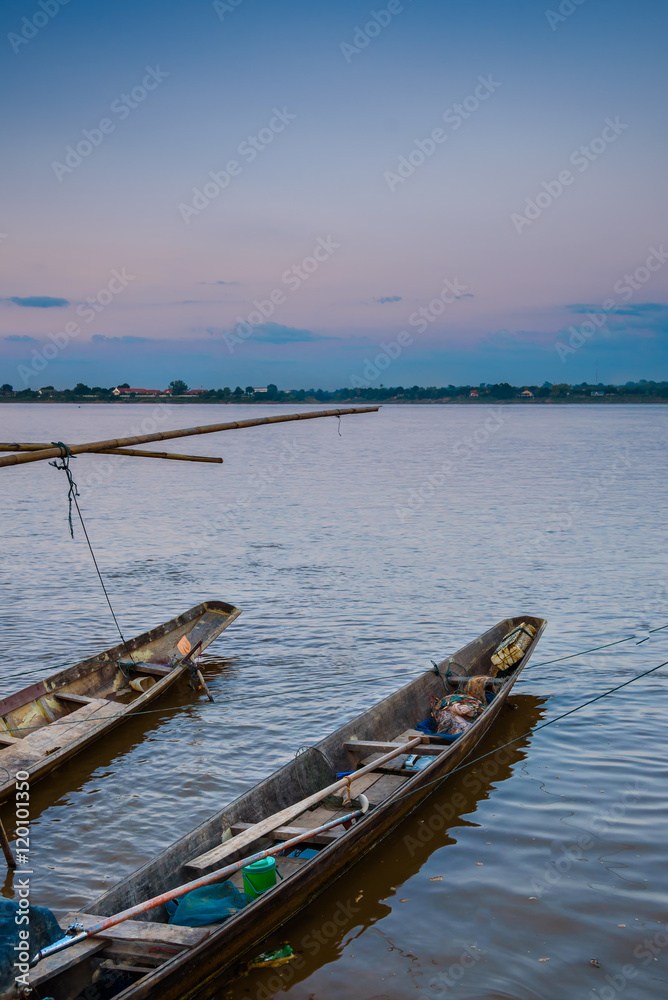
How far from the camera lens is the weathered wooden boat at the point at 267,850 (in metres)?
5.20

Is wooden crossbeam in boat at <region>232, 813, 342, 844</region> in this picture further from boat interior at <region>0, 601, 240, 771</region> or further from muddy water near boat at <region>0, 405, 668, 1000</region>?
boat interior at <region>0, 601, 240, 771</region>

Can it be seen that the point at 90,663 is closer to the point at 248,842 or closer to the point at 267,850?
the point at 248,842

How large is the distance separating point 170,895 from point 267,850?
3.15 ft

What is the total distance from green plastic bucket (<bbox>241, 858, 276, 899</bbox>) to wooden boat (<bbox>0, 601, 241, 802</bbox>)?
3326 millimetres


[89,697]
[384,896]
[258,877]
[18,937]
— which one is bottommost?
[384,896]

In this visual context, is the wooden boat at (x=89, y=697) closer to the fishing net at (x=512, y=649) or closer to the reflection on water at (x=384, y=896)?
the reflection on water at (x=384, y=896)

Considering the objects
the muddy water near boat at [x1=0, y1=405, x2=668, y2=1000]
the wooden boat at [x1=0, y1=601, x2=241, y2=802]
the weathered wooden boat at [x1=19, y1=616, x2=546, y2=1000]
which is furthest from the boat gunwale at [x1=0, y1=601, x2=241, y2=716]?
the weathered wooden boat at [x1=19, y1=616, x2=546, y2=1000]

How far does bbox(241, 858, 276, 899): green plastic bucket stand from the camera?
6211mm

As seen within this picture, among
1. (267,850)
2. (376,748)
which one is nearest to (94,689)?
(376,748)

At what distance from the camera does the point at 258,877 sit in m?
6.22

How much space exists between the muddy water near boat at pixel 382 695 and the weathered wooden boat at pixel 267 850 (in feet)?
1.29

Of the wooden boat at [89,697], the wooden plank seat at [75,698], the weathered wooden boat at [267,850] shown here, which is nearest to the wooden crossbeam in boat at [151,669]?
the wooden boat at [89,697]

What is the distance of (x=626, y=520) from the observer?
2800 centimetres

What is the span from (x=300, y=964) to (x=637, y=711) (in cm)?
649
